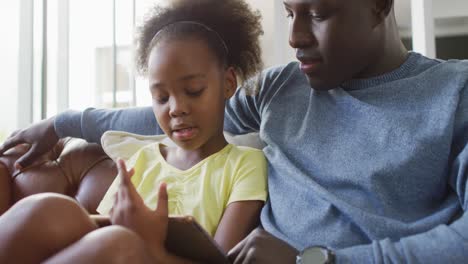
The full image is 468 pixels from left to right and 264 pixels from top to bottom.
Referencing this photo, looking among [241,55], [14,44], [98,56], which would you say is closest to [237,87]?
[241,55]

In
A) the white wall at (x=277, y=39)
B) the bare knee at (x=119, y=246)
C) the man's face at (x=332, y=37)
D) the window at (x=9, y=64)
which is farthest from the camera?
the white wall at (x=277, y=39)

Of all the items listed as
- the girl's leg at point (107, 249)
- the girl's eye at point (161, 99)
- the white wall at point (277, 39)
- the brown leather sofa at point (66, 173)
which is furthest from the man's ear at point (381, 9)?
the white wall at point (277, 39)

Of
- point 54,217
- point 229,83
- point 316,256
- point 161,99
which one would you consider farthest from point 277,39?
point 54,217

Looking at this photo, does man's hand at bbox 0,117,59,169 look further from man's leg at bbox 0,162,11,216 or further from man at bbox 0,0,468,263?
man at bbox 0,0,468,263

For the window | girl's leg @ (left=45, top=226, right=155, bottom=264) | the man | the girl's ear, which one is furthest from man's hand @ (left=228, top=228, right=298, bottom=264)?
the window

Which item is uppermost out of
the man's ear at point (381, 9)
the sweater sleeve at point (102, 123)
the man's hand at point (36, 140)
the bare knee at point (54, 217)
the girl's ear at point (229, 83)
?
Result: the man's ear at point (381, 9)

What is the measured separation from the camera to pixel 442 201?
97 cm

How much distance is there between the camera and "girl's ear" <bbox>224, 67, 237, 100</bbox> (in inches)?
47.5

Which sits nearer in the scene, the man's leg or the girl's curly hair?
the girl's curly hair

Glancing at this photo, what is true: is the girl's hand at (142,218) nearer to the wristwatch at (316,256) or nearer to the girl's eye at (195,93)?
the wristwatch at (316,256)

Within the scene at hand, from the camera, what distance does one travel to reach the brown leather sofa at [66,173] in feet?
4.81

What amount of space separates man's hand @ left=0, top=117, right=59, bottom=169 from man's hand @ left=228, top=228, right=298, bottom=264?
0.81 metres

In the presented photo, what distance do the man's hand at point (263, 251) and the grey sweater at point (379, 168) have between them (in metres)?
0.08

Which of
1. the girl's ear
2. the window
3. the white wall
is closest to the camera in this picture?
the girl's ear
